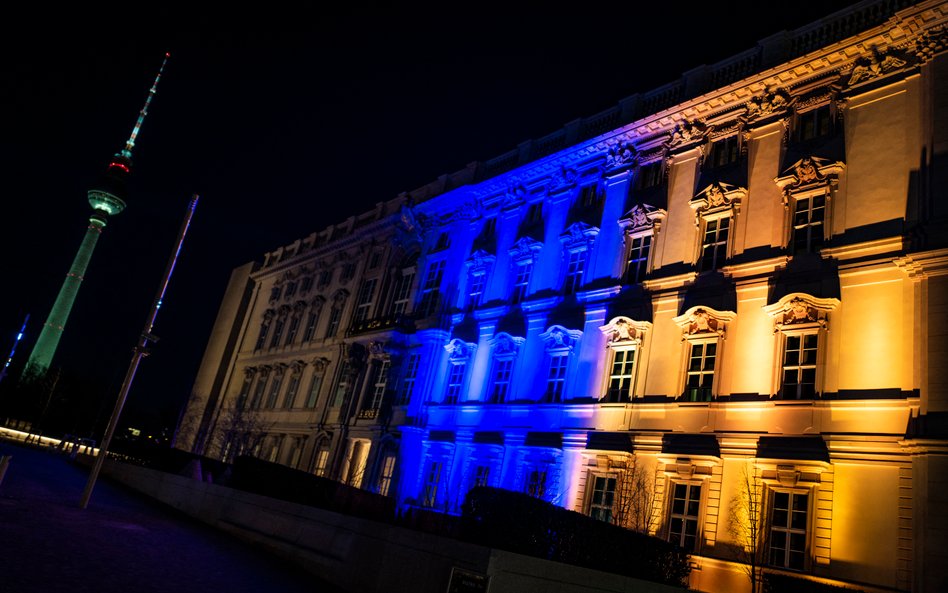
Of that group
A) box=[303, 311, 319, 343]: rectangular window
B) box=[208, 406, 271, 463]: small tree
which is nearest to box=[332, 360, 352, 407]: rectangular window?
box=[303, 311, 319, 343]: rectangular window

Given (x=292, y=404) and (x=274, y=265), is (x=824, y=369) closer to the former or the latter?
(x=292, y=404)

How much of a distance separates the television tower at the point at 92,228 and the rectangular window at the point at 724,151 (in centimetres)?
9817

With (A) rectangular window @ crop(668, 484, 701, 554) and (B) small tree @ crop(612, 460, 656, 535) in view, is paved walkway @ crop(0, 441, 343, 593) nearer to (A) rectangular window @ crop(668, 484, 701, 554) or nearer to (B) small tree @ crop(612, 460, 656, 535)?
(B) small tree @ crop(612, 460, 656, 535)

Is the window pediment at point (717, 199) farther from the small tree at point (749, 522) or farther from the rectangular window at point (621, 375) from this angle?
the small tree at point (749, 522)

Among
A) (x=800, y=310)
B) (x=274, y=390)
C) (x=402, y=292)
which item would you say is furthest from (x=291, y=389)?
(x=800, y=310)

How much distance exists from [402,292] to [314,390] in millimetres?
9454

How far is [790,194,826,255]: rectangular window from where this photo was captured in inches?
848

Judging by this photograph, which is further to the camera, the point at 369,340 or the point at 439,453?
the point at 369,340

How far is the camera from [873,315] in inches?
749

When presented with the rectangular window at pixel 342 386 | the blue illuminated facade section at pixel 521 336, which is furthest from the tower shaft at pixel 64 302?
the blue illuminated facade section at pixel 521 336

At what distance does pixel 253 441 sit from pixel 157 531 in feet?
110

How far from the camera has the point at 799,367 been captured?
65.0ft

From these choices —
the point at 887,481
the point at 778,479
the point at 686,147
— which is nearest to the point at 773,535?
the point at 778,479

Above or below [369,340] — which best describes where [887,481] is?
below
